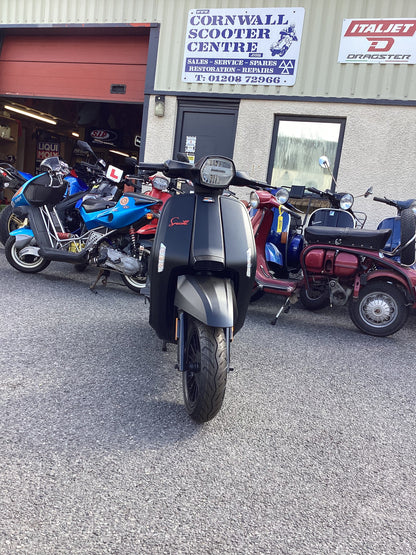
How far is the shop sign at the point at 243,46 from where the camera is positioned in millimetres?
6473

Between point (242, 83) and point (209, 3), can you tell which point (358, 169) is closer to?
Answer: point (242, 83)

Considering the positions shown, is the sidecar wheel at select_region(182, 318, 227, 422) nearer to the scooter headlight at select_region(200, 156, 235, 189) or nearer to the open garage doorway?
the scooter headlight at select_region(200, 156, 235, 189)

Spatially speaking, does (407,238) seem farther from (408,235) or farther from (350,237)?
(350,237)

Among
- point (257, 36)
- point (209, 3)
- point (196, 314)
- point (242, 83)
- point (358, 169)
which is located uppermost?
point (209, 3)

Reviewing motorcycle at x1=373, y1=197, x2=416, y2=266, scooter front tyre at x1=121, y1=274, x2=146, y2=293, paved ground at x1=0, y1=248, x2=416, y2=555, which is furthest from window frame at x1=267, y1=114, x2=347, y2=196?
paved ground at x1=0, y1=248, x2=416, y2=555

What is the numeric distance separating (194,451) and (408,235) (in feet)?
9.89

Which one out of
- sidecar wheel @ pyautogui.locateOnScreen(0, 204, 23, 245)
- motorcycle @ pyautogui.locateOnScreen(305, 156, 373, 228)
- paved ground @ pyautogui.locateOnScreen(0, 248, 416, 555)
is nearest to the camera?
paved ground @ pyautogui.locateOnScreen(0, 248, 416, 555)

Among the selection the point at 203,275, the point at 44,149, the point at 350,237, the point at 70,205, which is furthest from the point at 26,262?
the point at 44,149

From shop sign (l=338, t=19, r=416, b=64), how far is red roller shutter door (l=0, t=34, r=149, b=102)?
3.32 metres

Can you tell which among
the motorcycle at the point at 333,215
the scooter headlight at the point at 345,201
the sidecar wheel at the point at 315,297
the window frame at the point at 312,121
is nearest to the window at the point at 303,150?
the window frame at the point at 312,121

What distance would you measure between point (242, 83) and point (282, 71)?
0.61m

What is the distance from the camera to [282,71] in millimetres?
6527

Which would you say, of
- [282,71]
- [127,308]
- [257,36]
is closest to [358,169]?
[282,71]

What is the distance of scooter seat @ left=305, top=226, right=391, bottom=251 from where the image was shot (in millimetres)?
Answer: 4086
